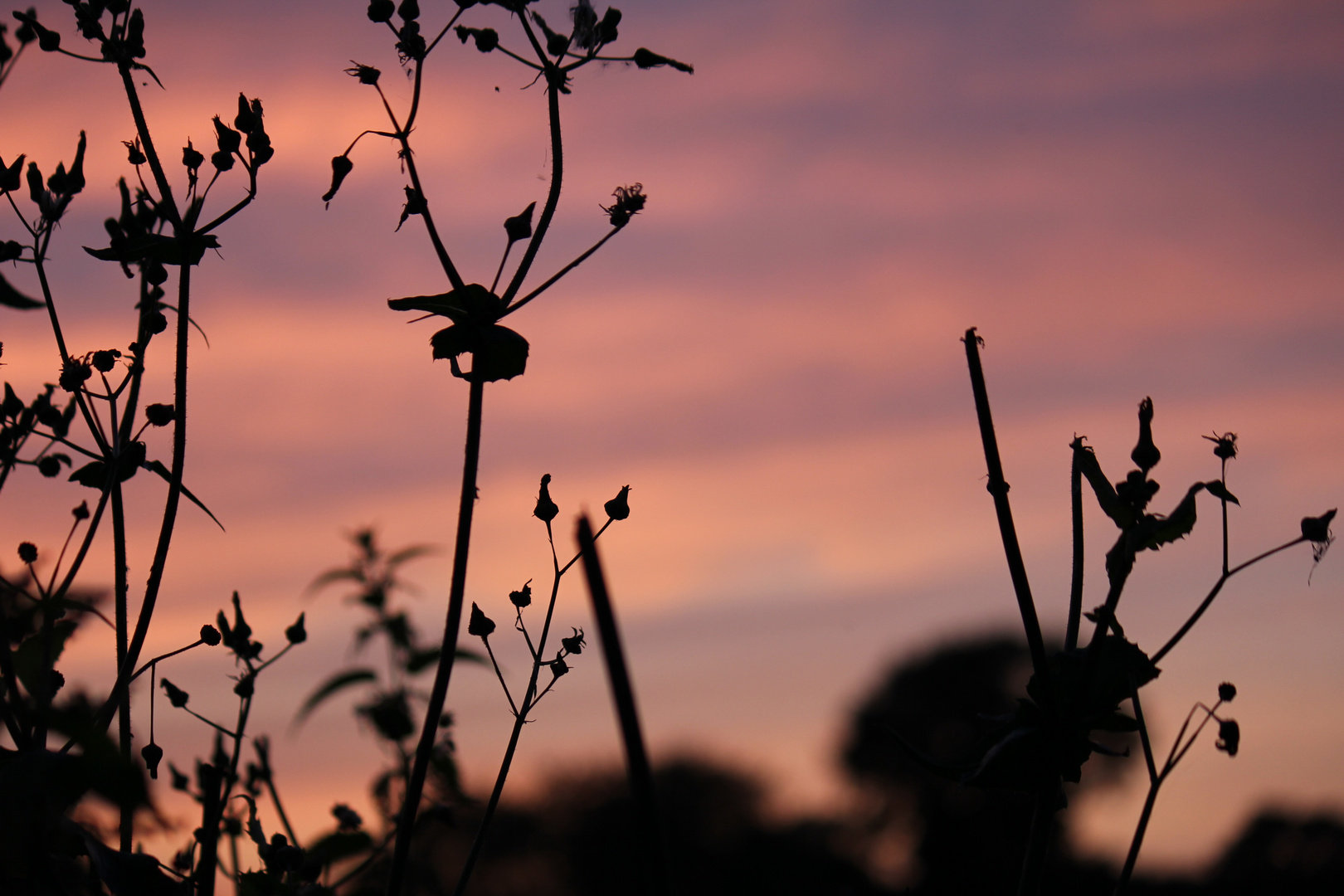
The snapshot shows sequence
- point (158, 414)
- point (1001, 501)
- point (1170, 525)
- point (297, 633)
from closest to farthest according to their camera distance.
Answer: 1. point (1001, 501)
2. point (1170, 525)
3. point (158, 414)
4. point (297, 633)

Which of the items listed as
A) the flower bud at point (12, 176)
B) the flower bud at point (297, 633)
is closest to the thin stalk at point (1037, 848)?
the flower bud at point (297, 633)

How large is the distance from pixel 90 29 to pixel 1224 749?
9.67 ft

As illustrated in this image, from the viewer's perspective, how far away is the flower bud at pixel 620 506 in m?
2.62

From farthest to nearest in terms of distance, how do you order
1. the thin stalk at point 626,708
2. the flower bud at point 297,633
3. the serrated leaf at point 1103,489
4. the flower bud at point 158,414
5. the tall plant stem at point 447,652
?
the flower bud at point 297,633, the flower bud at point 158,414, the serrated leaf at point 1103,489, the tall plant stem at point 447,652, the thin stalk at point 626,708

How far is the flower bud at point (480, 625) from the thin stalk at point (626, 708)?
6.55 feet

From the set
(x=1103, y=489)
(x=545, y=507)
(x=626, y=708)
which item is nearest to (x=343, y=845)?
(x=545, y=507)

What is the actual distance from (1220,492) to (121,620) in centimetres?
220

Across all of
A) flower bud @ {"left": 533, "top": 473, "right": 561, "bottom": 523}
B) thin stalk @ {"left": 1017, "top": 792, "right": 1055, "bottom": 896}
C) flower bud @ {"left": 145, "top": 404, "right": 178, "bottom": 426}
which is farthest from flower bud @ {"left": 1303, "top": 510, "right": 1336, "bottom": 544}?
flower bud @ {"left": 145, "top": 404, "right": 178, "bottom": 426}

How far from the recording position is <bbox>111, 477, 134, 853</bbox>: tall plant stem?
217 centimetres

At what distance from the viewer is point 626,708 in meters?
0.88

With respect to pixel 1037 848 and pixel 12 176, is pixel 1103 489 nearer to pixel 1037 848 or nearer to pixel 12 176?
pixel 1037 848

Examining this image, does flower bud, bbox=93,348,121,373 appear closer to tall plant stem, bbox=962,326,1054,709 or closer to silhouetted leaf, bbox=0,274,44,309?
silhouetted leaf, bbox=0,274,44,309

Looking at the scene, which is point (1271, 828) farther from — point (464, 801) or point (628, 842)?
point (464, 801)

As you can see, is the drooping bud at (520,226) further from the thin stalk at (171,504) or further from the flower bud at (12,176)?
the flower bud at (12,176)
